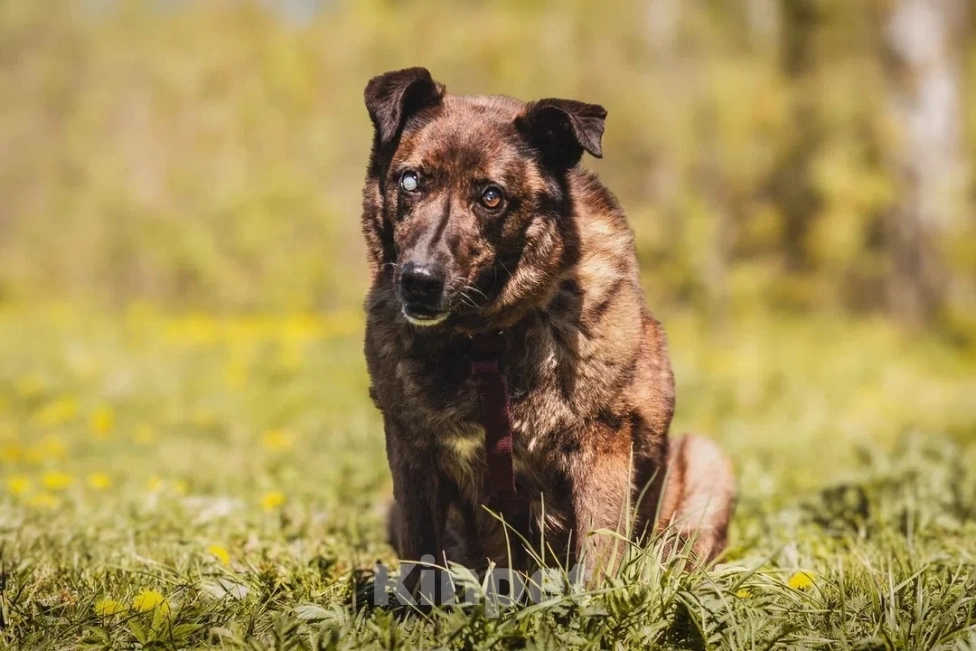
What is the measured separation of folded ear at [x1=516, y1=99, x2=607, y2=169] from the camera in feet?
8.76

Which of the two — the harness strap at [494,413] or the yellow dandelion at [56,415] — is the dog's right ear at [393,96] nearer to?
the harness strap at [494,413]

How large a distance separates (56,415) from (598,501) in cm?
554

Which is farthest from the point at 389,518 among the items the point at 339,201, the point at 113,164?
the point at 113,164

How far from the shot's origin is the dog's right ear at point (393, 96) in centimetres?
275

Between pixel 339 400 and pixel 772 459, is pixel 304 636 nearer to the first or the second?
pixel 772 459

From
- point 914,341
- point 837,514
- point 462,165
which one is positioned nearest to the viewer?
point 462,165

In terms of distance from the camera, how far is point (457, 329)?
2.78 m

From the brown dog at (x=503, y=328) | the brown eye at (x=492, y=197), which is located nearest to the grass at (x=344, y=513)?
the brown dog at (x=503, y=328)

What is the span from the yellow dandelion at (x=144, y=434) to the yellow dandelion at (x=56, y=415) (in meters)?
0.54

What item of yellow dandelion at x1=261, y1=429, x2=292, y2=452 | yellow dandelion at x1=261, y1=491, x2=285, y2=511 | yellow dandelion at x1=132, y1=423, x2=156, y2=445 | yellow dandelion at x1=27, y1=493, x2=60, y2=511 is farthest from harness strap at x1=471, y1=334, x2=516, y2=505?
yellow dandelion at x1=132, y1=423, x2=156, y2=445

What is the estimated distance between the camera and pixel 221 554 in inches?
121

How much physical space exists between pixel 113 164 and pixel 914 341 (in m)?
13.9

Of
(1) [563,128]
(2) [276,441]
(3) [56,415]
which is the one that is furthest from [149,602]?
(3) [56,415]

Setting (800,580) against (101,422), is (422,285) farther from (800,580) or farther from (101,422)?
(101,422)
